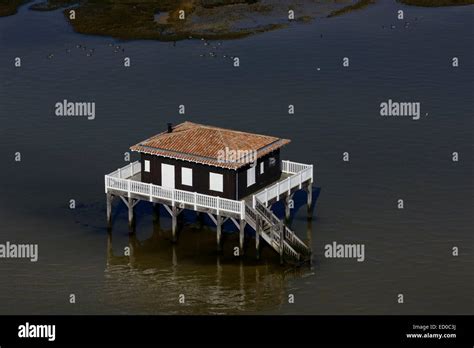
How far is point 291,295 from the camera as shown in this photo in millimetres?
89312

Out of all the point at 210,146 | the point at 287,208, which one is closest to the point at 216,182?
the point at 210,146

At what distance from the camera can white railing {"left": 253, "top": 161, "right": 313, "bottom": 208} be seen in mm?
94062

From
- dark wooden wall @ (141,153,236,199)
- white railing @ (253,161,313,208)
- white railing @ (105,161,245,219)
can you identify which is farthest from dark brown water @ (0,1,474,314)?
dark wooden wall @ (141,153,236,199)

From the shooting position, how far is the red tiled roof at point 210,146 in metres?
93.8

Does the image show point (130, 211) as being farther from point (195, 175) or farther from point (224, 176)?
point (224, 176)

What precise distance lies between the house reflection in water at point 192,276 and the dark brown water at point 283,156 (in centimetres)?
14

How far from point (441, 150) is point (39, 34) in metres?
51.1

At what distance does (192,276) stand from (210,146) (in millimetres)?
8621

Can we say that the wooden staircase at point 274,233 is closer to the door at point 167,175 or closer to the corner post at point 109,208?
the door at point 167,175

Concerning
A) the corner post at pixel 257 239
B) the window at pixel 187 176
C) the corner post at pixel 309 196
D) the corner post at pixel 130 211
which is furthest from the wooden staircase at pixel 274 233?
the corner post at pixel 130 211

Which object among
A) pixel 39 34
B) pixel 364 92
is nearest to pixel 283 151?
pixel 364 92

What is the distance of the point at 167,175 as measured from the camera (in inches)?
3780
